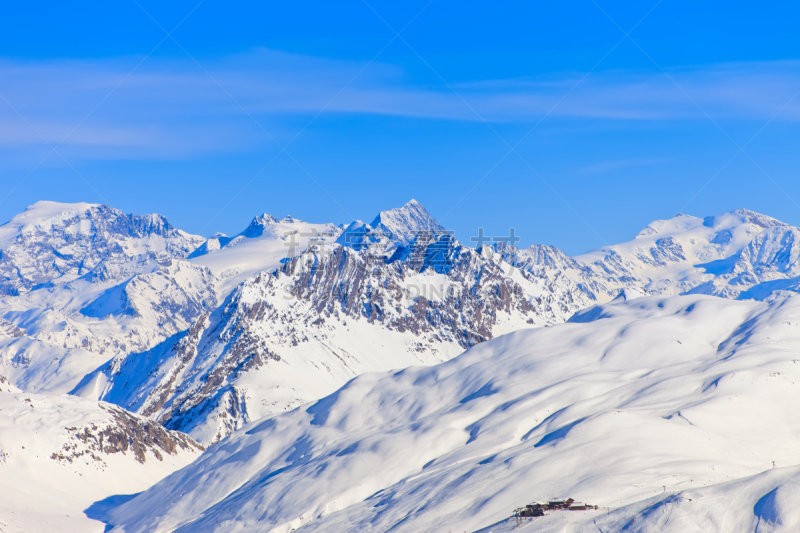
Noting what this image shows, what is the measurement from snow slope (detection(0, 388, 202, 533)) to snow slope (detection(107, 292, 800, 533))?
8.96 m

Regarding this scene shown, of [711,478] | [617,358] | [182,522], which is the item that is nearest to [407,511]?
[711,478]

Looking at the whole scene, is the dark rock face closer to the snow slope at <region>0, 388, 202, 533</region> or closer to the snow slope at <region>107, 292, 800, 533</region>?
the snow slope at <region>0, 388, 202, 533</region>

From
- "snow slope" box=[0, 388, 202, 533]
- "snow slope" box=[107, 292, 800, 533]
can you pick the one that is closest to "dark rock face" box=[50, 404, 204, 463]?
"snow slope" box=[0, 388, 202, 533]

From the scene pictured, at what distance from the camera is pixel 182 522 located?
77625mm

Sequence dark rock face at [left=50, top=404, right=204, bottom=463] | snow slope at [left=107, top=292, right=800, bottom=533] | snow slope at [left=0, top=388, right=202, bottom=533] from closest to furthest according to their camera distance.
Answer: snow slope at [left=107, top=292, right=800, bottom=533]
snow slope at [left=0, top=388, right=202, bottom=533]
dark rock face at [left=50, top=404, right=204, bottom=463]

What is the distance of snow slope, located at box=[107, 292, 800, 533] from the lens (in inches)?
1766

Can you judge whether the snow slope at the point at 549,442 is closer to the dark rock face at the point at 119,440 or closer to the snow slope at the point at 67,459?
the snow slope at the point at 67,459

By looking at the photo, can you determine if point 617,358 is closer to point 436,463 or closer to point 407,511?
point 436,463

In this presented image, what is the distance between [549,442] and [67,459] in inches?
3195

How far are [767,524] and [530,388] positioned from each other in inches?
2232

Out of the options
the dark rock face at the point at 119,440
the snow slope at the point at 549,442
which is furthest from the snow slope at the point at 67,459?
the snow slope at the point at 549,442

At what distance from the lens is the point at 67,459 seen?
106750 millimetres

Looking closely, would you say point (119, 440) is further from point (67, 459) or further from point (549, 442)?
point (549, 442)

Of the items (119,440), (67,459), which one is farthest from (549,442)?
(119,440)
